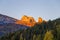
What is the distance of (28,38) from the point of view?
16612cm

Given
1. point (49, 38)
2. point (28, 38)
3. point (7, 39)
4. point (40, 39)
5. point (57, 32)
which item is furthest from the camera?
point (7, 39)

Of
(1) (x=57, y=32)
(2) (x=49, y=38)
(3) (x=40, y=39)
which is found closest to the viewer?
(2) (x=49, y=38)

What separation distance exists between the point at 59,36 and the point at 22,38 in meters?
59.1

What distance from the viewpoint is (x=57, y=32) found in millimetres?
119125

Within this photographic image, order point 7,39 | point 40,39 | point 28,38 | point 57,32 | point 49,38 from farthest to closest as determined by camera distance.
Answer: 1. point 7,39
2. point 28,38
3. point 40,39
4. point 57,32
5. point 49,38

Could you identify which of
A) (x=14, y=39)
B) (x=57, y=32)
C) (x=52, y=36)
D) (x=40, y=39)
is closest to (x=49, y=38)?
(x=52, y=36)

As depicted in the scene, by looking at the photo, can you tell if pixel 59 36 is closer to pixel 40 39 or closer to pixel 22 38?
pixel 40 39

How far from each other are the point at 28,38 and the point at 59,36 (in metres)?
54.7

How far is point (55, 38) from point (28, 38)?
56813 mm

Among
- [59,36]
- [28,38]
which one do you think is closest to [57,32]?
[59,36]

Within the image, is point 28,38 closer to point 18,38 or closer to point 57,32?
point 18,38

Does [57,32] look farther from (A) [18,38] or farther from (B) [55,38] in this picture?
(A) [18,38]

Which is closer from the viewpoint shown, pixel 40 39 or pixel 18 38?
pixel 40 39

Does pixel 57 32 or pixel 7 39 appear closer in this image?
pixel 57 32
